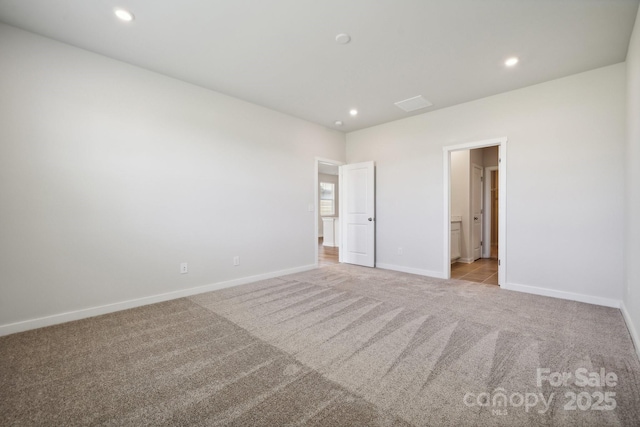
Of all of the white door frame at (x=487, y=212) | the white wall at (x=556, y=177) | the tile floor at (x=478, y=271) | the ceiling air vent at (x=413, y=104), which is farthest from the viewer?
the white door frame at (x=487, y=212)

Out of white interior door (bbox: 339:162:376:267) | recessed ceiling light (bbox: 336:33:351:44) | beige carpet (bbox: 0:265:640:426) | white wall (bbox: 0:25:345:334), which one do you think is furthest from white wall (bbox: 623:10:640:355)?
white wall (bbox: 0:25:345:334)

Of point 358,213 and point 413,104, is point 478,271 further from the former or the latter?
point 413,104

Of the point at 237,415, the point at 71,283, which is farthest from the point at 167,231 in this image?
the point at 237,415

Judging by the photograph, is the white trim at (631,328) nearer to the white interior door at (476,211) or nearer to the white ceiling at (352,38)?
the white ceiling at (352,38)

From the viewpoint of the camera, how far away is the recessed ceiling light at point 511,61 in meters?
2.95

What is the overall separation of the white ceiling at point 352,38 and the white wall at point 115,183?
0.34m

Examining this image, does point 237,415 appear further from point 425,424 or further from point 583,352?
point 583,352

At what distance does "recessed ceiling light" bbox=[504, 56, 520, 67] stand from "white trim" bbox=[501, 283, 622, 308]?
2.80 meters

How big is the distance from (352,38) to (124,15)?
6.60 ft

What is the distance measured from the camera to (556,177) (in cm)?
344

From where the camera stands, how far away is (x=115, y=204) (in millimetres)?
3000

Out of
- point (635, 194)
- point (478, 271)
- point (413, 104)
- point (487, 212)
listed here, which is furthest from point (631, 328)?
point (487, 212)

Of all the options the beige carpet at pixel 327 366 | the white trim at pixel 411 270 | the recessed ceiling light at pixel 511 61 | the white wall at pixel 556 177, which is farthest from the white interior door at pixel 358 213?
the recessed ceiling light at pixel 511 61

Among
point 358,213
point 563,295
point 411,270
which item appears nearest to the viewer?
point 563,295
